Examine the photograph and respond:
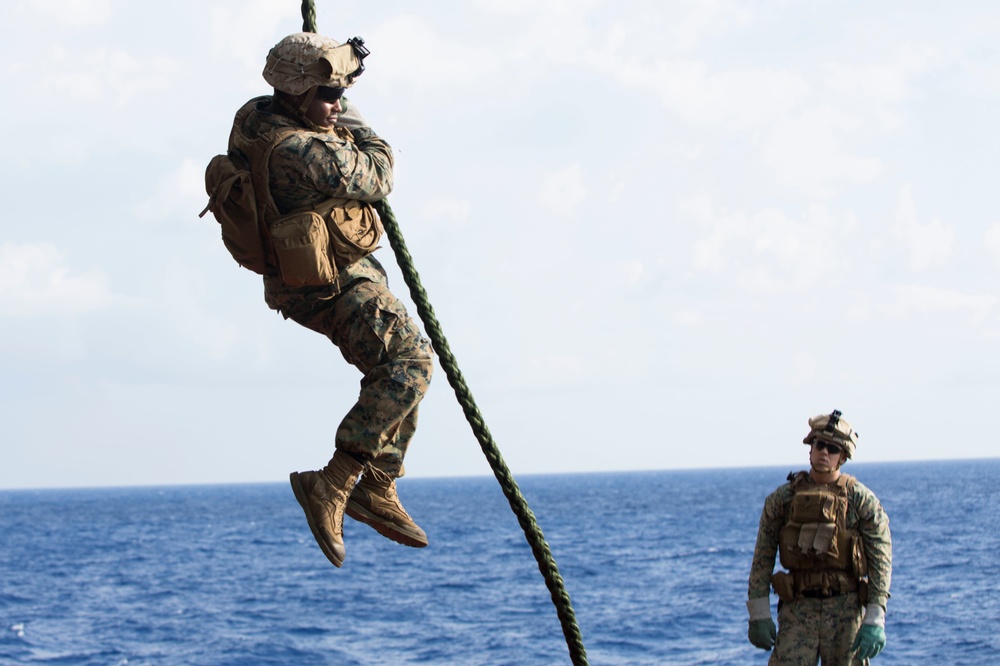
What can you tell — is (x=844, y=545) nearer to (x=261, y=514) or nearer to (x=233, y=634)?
(x=233, y=634)

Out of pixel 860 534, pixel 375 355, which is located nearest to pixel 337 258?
pixel 375 355

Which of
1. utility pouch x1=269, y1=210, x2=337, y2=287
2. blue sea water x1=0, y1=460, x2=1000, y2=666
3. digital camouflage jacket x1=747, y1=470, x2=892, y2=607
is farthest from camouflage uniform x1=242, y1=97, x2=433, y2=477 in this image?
blue sea water x1=0, y1=460, x2=1000, y2=666

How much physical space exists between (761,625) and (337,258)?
409 cm

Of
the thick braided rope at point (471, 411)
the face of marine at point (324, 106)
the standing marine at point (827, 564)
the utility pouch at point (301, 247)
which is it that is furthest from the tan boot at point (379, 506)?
the standing marine at point (827, 564)

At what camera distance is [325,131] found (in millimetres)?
6320

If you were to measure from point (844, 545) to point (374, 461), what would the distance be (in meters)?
3.56

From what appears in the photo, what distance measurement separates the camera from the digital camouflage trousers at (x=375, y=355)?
A: 635cm

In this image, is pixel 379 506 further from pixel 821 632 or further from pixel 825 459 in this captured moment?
pixel 821 632

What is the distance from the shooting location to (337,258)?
636cm

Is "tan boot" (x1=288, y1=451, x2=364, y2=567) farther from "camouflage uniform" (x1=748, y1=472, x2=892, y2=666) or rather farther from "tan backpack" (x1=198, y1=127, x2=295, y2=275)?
"camouflage uniform" (x1=748, y1=472, x2=892, y2=666)

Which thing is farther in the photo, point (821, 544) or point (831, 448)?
point (831, 448)

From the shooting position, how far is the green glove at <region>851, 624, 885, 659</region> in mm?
8438

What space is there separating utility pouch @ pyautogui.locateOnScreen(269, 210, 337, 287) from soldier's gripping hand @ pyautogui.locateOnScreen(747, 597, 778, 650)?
4.05 metres

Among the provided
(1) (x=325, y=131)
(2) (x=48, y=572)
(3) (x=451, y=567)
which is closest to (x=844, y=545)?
(1) (x=325, y=131)
